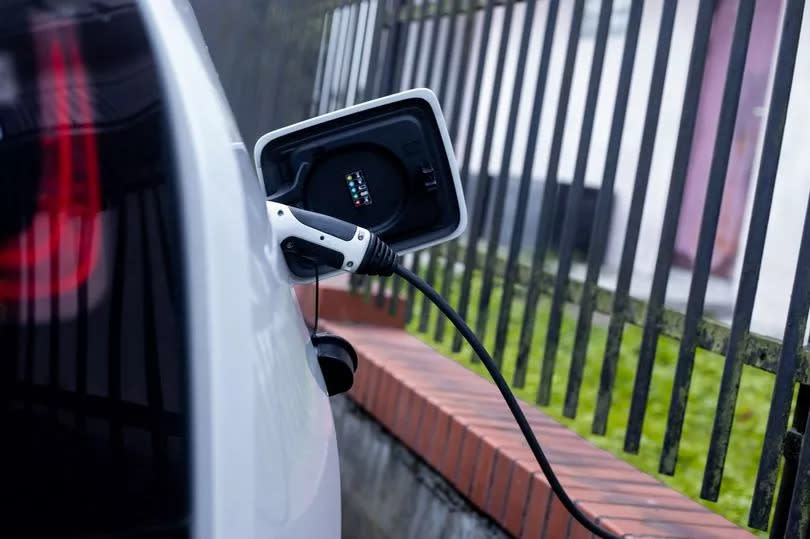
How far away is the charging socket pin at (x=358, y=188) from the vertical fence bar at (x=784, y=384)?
1152 millimetres

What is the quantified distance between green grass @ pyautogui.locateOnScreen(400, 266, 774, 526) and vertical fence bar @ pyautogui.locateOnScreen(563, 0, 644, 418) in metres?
0.65

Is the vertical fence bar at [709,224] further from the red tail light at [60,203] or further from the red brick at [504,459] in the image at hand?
the red tail light at [60,203]

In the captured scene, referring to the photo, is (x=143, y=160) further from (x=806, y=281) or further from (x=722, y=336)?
(x=722, y=336)

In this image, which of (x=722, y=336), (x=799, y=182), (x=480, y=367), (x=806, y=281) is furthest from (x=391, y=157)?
(x=799, y=182)

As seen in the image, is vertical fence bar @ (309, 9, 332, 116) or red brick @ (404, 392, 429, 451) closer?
red brick @ (404, 392, 429, 451)

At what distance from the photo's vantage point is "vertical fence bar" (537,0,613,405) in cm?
344

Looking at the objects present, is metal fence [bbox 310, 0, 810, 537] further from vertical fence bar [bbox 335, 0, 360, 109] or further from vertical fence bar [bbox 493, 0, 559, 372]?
vertical fence bar [bbox 335, 0, 360, 109]

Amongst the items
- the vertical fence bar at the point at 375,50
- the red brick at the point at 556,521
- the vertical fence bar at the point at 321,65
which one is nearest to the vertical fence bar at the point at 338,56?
the vertical fence bar at the point at 321,65

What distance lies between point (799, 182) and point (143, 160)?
22.7 feet

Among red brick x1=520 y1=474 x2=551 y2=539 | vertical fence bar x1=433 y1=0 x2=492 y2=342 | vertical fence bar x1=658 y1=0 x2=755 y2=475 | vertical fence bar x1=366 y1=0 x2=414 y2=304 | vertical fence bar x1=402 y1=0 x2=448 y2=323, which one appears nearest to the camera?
red brick x1=520 y1=474 x2=551 y2=539

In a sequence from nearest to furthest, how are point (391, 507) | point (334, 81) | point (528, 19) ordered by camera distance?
point (391, 507), point (528, 19), point (334, 81)

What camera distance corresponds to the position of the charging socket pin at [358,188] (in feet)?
5.81

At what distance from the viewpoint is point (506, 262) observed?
389cm

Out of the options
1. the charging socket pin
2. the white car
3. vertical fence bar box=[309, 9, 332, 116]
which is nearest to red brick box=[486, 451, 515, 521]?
the charging socket pin
